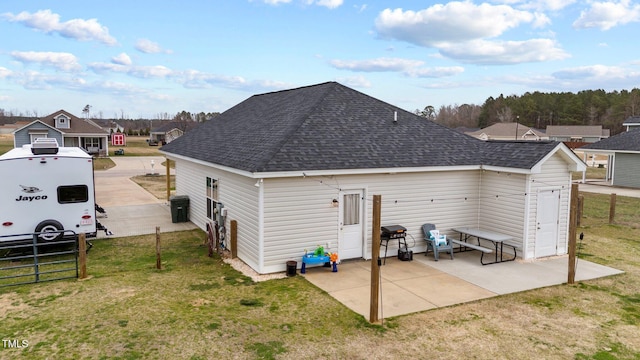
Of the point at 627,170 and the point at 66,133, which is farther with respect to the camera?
the point at 66,133

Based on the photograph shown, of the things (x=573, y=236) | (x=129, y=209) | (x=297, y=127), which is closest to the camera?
(x=573, y=236)

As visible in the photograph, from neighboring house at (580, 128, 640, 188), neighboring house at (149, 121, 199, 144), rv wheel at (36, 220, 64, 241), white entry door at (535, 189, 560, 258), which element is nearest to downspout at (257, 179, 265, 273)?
rv wheel at (36, 220, 64, 241)

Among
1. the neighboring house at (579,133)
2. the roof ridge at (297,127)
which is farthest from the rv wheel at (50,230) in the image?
the neighboring house at (579,133)

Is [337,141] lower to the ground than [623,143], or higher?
lower

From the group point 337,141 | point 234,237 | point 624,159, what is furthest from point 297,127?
point 624,159

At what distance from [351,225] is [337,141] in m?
2.20

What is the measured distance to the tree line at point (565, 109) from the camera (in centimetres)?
8794

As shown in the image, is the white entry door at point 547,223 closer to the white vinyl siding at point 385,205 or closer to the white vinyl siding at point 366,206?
the white vinyl siding at point 385,205

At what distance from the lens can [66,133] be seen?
4600 cm

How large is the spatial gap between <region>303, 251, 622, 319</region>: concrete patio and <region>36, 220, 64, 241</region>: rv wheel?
6.44 meters

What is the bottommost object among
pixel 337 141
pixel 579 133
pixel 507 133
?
pixel 337 141

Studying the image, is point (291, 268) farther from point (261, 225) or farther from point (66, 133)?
point (66, 133)

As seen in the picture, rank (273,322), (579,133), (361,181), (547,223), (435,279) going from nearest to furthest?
(273,322), (435,279), (361,181), (547,223), (579,133)

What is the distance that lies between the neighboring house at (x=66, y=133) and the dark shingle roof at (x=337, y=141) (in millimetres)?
36186
